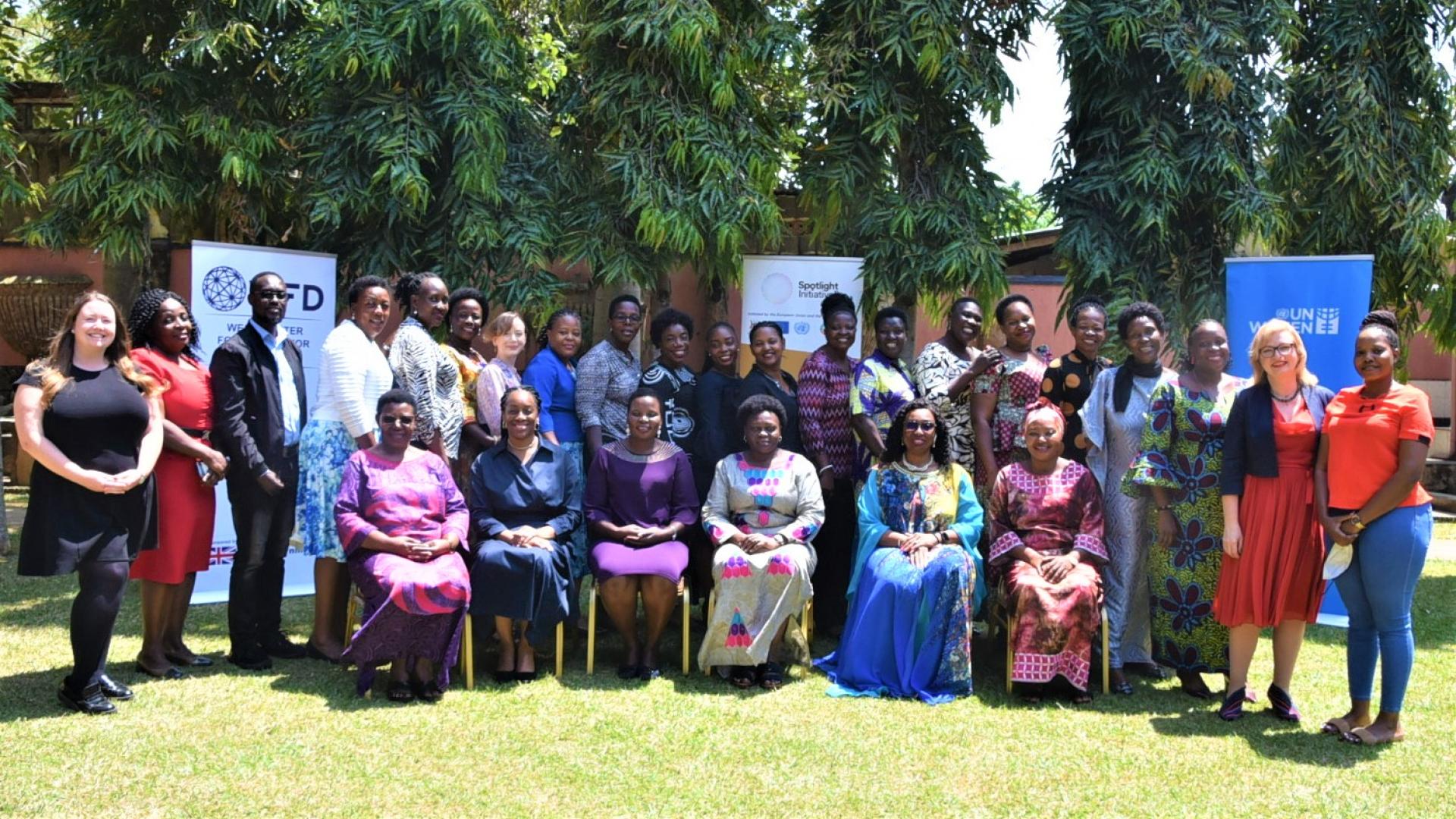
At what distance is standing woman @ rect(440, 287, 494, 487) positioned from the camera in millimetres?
6238

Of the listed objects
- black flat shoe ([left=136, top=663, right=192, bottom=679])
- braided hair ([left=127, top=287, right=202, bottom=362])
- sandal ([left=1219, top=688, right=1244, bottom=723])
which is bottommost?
black flat shoe ([left=136, top=663, right=192, bottom=679])

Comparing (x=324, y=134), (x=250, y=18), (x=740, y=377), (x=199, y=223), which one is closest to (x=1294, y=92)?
→ (x=740, y=377)

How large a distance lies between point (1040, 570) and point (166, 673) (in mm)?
3843

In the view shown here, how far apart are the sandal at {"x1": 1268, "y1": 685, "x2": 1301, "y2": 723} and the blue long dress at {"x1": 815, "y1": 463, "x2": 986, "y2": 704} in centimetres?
123

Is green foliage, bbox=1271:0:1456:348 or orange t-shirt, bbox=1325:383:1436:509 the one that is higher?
green foliage, bbox=1271:0:1456:348

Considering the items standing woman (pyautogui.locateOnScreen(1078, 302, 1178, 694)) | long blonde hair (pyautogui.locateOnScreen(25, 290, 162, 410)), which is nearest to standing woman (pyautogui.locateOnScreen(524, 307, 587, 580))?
long blonde hair (pyautogui.locateOnScreen(25, 290, 162, 410))

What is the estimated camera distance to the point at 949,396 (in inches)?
248

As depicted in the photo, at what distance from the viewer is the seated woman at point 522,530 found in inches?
222

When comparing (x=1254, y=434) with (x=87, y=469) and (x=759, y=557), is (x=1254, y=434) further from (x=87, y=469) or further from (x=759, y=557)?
(x=87, y=469)

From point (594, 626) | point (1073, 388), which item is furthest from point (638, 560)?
point (1073, 388)

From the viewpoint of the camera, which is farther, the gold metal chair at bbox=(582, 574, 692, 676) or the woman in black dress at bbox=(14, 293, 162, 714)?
the gold metal chair at bbox=(582, 574, 692, 676)

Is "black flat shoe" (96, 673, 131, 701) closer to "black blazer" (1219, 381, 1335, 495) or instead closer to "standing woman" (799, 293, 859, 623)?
"standing woman" (799, 293, 859, 623)

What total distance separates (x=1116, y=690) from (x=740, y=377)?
93.1 inches

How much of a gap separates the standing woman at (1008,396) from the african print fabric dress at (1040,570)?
1.23ft
